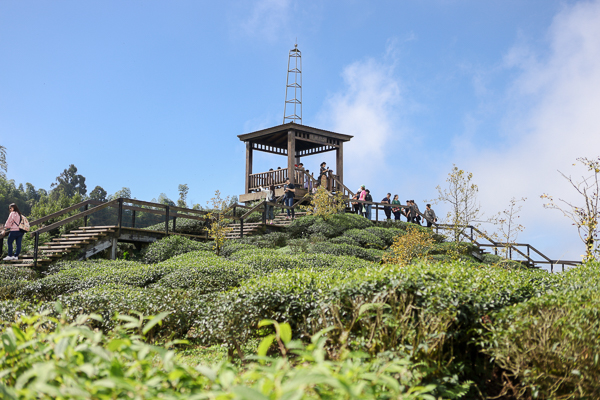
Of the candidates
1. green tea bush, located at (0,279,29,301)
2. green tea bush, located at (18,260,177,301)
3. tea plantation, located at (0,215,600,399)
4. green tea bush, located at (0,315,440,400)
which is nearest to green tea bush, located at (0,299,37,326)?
tea plantation, located at (0,215,600,399)

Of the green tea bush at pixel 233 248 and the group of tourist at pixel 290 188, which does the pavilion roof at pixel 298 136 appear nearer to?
the group of tourist at pixel 290 188

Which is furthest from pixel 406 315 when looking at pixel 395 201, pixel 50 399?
pixel 395 201

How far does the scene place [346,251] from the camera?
47.6 feet

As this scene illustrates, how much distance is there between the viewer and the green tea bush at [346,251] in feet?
47.2

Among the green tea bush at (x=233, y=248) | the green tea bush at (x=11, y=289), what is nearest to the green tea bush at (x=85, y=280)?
the green tea bush at (x=11, y=289)

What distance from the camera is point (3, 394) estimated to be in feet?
6.35

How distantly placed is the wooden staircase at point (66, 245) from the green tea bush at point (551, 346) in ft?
42.9

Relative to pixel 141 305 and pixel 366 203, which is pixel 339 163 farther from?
pixel 141 305

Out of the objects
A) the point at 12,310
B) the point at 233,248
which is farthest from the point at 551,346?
the point at 233,248

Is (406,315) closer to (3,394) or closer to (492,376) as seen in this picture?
(492,376)

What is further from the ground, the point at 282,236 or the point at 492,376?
the point at 282,236

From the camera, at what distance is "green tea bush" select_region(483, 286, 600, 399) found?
10.8 feet

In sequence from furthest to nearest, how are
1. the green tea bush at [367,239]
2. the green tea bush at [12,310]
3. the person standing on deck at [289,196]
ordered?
the person standing on deck at [289,196], the green tea bush at [367,239], the green tea bush at [12,310]

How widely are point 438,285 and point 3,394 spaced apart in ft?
11.3
